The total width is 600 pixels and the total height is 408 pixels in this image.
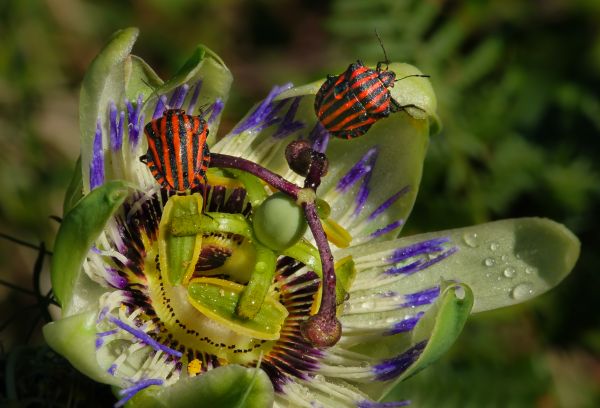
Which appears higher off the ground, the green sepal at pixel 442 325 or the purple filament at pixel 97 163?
the purple filament at pixel 97 163

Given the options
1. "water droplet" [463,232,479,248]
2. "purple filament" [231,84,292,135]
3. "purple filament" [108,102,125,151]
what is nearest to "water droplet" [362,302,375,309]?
"water droplet" [463,232,479,248]

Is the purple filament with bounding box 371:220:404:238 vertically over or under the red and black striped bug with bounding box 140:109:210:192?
under

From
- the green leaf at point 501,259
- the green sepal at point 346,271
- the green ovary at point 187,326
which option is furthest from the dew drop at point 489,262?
the green ovary at point 187,326

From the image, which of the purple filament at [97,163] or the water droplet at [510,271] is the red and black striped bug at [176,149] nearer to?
the purple filament at [97,163]

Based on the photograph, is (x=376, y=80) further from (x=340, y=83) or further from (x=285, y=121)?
(x=285, y=121)

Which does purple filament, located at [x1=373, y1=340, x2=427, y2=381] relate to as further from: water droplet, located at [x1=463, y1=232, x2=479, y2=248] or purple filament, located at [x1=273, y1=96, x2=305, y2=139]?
purple filament, located at [x1=273, y1=96, x2=305, y2=139]
